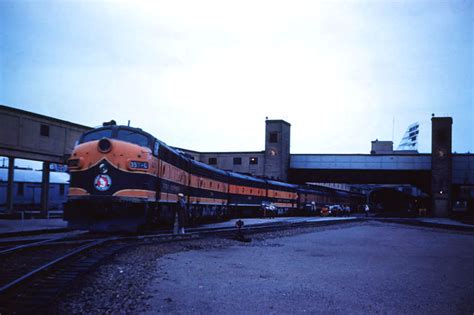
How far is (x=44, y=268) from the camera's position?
7.51 metres

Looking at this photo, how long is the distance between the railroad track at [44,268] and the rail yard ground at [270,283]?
0.86ft

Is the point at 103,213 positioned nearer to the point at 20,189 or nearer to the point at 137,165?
the point at 137,165

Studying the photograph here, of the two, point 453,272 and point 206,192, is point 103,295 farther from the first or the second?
point 206,192

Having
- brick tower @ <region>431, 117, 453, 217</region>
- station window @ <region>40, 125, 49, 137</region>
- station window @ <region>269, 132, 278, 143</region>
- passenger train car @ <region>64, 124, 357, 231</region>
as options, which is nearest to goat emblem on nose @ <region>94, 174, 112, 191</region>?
passenger train car @ <region>64, 124, 357, 231</region>

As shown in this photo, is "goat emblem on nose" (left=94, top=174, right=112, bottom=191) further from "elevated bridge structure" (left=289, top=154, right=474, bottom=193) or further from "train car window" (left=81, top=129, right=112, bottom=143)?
"elevated bridge structure" (left=289, top=154, right=474, bottom=193)

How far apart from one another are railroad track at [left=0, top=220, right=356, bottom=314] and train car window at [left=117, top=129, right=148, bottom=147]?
3268 mm

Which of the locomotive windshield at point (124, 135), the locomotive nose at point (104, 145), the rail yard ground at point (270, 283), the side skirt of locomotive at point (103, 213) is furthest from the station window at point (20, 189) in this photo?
the rail yard ground at point (270, 283)

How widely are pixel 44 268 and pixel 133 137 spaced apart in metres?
7.50

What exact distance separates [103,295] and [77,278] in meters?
1.02

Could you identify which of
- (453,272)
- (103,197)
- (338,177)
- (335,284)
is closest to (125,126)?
(103,197)

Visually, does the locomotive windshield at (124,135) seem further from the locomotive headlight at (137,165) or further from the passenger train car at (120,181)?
the locomotive headlight at (137,165)

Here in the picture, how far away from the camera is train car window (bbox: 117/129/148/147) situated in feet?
47.3

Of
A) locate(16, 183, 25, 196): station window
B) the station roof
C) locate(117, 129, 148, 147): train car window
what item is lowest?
locate(16, 183, 25, 196): station window

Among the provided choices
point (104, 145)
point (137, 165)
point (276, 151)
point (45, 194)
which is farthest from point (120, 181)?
point (276, 151)
